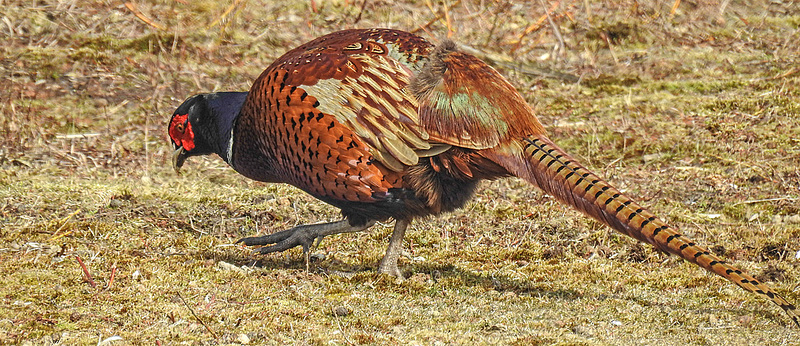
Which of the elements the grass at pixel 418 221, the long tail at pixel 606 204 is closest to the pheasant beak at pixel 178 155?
the grass at pixel 418 221

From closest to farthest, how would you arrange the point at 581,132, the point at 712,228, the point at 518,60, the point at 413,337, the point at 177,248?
1. the point at 413,337
2. the point at 177,248
3. the point at 712,228
4. the point at 581,132
5. the point at 518,60

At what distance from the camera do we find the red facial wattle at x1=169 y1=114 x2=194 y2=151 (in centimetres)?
527

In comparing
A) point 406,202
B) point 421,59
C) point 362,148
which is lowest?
point 406,202

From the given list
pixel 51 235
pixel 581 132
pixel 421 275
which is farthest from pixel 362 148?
pixel 581 132

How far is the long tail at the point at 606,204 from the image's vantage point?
3.67 metres

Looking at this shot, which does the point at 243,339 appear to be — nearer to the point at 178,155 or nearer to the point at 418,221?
the point at 178,155

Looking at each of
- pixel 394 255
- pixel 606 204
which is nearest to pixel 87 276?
pixel 394 255

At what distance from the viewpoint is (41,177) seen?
6.23m

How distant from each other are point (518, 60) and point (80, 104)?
178 inches

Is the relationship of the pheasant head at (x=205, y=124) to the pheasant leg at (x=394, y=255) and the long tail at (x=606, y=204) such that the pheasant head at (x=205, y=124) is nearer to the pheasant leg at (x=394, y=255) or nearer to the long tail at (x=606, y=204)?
the pheasant leg at (x=394, y=255)

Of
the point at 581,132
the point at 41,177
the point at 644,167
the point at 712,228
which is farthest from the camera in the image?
the point at 581,132

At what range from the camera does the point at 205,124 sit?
5.24m

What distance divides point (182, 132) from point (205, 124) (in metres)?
0.18

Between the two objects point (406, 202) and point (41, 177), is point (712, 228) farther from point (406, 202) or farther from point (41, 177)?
point (41, 177)
